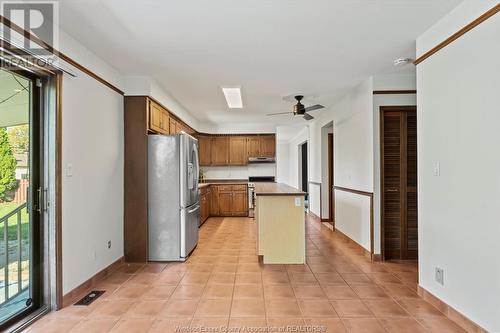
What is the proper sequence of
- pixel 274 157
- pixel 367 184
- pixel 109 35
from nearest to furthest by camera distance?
1. pixel 109 35
2. pixel 367 184
3. pixel 274 157

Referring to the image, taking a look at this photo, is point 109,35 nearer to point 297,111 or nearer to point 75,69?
point 75,69

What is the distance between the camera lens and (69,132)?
9.80 ft

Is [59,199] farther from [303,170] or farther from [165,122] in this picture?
[303,170]

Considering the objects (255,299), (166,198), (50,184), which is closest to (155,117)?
(166,198)

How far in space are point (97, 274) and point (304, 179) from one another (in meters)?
7.58

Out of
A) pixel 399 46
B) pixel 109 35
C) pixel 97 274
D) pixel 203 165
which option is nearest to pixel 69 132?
pixel 109 35

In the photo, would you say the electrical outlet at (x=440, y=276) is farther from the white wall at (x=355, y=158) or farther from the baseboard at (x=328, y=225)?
the baseboard at (x=328, y=225)

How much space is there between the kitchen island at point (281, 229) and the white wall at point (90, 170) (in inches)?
71.9

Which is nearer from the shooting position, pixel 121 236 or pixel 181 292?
pixel 181 292

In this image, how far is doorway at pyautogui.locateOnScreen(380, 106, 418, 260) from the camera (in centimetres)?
431

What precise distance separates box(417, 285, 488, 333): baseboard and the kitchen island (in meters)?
1.52

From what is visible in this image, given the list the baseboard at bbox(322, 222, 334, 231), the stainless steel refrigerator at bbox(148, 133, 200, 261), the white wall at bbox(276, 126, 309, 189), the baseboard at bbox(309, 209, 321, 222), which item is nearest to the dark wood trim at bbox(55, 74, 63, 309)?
the stainless steel refrigerator at bbox(148, 133, 200, 261)

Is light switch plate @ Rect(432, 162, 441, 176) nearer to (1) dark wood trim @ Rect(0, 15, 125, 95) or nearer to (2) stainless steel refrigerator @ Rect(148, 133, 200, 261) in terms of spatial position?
(2) stainless steel refrigerator @ Rect(148, 133, 200, 261)

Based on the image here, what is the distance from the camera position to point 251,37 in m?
3.01
